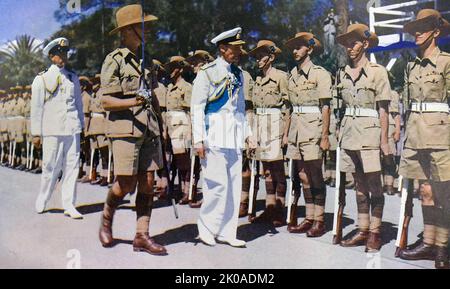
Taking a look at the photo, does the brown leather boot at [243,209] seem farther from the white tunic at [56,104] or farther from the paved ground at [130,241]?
the white tunic at [56,104]

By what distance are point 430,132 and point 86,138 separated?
3307 millimetres

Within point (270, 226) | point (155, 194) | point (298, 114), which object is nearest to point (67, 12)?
point (155, 194)

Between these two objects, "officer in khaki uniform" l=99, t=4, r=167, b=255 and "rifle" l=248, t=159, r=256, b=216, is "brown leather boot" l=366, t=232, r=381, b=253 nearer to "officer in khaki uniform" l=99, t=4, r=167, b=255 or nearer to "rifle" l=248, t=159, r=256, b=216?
"rifle" l=248, t=159, r=256, b=216

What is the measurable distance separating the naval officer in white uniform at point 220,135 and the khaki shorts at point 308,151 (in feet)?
2.06

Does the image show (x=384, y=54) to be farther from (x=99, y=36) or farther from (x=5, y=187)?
Result: (x=5, y=187)

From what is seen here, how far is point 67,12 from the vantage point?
4520mm

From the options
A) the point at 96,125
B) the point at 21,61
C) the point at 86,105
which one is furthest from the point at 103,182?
the point at 21,61

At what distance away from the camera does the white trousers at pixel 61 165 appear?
4.69 m

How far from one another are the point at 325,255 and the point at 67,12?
3.06 meters

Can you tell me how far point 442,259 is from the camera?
12.9 ft

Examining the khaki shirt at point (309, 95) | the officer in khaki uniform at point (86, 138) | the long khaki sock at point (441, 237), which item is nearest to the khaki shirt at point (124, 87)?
the officer in khaki uniform at point (86, 138)

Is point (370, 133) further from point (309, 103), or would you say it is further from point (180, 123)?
point (180, 123)

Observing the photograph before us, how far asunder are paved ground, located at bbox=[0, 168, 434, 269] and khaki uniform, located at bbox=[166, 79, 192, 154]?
1.18 metres

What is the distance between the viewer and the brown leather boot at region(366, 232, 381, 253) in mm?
4285
